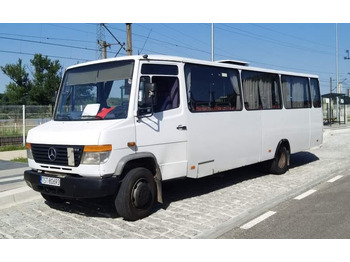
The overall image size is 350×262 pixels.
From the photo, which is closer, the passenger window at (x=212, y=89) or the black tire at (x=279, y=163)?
the passenger window at (x=212, y=89)

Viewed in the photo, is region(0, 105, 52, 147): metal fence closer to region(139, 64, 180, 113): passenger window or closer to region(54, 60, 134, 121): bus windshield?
region(54, 60, 134, 121): bus windshield

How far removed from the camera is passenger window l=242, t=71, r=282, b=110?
28.1ft

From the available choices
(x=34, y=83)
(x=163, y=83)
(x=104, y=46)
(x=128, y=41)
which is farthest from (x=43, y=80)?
(x=163, y=83)

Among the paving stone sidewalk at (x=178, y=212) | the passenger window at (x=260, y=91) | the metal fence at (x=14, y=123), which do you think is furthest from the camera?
the metal fence at (x=14, y=123)

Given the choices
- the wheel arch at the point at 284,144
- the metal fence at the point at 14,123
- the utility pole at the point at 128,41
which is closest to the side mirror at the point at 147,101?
the wheel arch at the point at 284,144

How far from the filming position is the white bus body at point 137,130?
5418 millimetres

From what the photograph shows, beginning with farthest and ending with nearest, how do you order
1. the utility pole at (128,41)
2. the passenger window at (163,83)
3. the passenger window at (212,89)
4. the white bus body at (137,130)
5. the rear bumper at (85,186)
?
1. the utility pole at (128,41)
2. the passenger window at (212,89)
3. the passenger window at (163,83)
4. the white bus body at (137,130)
5. the rear bumper at (85,186)

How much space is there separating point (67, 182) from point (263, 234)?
10.1 ft

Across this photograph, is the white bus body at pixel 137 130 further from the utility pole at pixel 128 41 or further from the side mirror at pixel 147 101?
the utility pole at pixel 128 41

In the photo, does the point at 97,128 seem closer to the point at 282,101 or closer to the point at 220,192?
the point at 220,192

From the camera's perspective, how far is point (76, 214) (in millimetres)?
6148

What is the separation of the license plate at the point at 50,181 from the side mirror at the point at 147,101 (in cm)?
167

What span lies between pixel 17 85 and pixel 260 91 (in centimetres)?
4207

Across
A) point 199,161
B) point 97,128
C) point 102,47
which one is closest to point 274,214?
point 199,161
